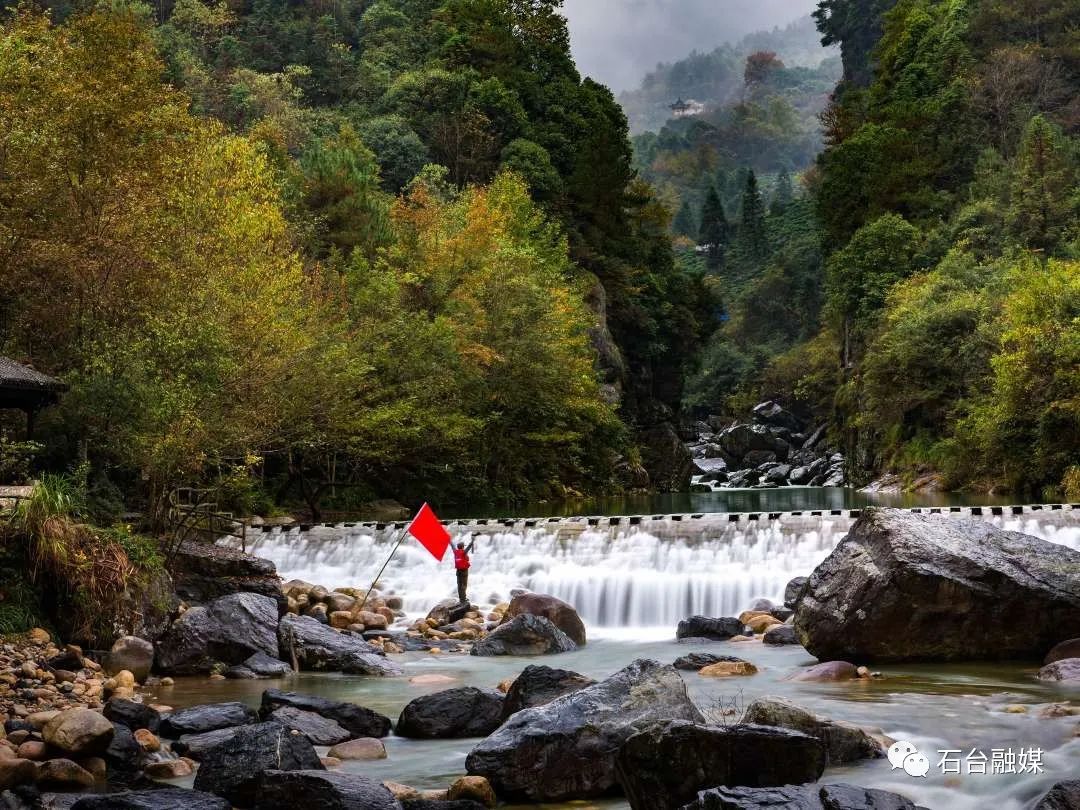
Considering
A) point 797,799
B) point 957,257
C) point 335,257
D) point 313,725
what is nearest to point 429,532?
point 313,725

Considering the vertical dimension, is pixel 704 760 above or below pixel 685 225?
below

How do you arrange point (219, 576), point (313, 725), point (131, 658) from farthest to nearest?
point (219, 576), point (131, 658), point (313, 725)

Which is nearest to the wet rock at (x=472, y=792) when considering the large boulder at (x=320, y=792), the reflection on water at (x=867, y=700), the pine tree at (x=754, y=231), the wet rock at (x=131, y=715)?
the reflection on water at (x=867, y=700)

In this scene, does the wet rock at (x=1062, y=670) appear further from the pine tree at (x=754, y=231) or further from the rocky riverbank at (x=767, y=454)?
the pine tree at (x=754, y=231)

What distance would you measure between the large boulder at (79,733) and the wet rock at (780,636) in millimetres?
9663

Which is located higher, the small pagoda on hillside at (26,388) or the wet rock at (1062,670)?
the small pagoda on hillside at (26,388)

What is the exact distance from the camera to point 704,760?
8477 mm

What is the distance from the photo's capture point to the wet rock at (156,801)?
8.06 m

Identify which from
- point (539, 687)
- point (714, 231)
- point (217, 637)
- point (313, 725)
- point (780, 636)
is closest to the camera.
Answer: point (313, 725)

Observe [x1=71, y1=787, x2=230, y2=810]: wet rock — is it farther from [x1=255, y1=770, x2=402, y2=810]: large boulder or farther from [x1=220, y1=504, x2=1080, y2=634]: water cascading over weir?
[x1=220, y1=504, x2=1080, y2=634]: water cascading over weir

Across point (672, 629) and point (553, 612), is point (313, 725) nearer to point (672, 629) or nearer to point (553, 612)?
point (553, 612)

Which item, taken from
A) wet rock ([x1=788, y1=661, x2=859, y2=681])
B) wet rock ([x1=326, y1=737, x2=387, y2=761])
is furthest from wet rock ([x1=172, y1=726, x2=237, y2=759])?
wet rock ([x1=788, y1=661, x2=859, y2=681])

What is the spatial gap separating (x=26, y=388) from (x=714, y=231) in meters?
108

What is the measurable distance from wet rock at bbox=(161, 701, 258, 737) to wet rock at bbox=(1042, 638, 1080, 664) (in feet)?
30.0
